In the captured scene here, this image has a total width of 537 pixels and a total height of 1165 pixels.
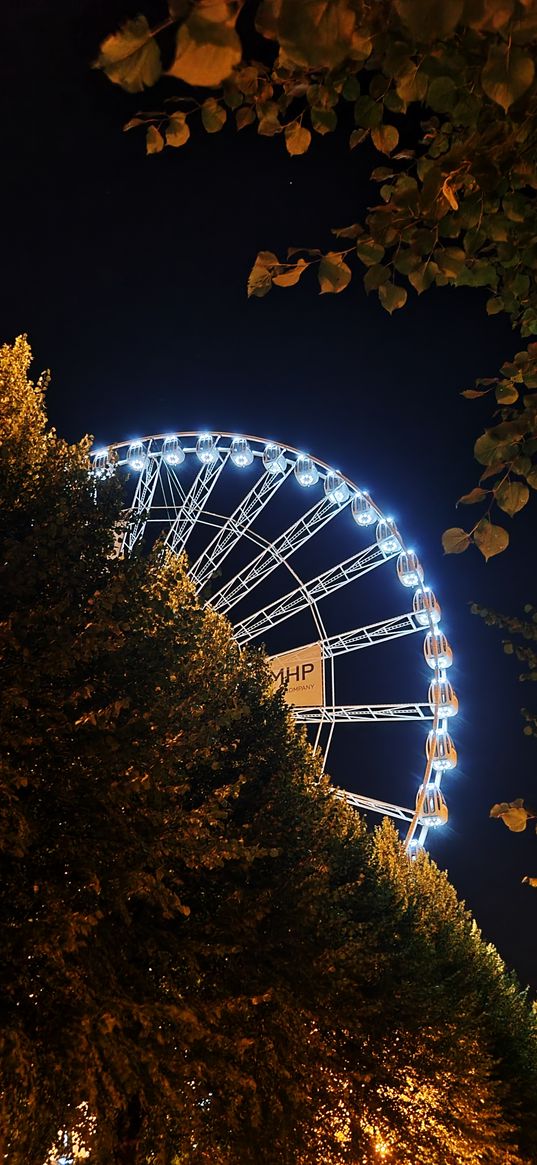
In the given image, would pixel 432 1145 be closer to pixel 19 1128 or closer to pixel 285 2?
pixel 19 1128

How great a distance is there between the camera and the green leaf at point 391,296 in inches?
131

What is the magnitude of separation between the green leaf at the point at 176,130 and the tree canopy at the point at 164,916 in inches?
204

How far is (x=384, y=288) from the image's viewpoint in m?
3.34

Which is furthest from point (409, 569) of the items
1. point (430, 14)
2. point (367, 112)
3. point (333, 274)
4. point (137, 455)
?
point (430, 14)

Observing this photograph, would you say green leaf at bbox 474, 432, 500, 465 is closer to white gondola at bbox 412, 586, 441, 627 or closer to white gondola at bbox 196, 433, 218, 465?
white gondola at bbox 412, 586, 441, 627

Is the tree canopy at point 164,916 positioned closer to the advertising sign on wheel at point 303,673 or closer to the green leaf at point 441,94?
the green leaf at point 441,94

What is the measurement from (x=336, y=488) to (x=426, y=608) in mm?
4416

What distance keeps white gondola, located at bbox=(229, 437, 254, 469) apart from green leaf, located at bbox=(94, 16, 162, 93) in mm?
23588

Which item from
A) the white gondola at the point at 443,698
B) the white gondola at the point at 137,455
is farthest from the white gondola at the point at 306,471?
the white gondola at the point at 443,698

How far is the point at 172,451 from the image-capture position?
25.3 metres

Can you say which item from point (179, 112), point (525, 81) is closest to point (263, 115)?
point (179, 112)

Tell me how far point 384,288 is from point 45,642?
217 inches

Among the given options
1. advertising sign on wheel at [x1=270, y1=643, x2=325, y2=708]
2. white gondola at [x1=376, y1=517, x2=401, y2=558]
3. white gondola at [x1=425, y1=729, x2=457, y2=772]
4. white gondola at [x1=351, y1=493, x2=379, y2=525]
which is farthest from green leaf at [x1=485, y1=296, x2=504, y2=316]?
white gondola at [x1=351, y1=493, x2=379, y2=525]

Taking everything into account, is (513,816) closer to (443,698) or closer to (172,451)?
(443,698)
